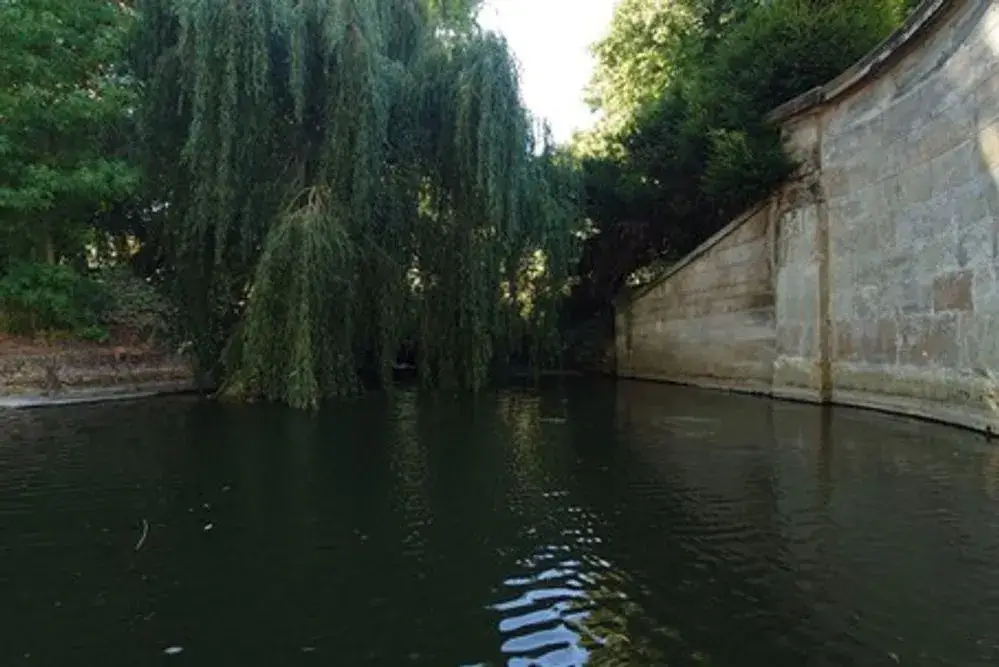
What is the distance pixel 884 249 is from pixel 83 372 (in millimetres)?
13287

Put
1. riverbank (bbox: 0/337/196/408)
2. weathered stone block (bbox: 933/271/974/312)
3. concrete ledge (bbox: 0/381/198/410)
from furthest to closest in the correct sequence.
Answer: riverbank (bbox: 0/337/196/408) < concrete ledge (bbox: 0/381/198/410) < weathered stone block (bbox: 933/271/974/312)

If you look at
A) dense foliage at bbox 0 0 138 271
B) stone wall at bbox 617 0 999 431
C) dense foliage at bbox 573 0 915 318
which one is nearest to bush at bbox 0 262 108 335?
dense foliage at bbox 0 0 138 271

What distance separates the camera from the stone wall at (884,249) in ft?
30.3

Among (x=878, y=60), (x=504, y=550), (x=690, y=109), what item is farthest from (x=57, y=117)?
(x=504, y=550)

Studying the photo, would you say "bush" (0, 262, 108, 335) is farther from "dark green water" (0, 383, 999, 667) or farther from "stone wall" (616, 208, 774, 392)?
"stone wall" (616, 208, 774, 392)

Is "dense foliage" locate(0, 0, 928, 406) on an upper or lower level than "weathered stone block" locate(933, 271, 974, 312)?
upper

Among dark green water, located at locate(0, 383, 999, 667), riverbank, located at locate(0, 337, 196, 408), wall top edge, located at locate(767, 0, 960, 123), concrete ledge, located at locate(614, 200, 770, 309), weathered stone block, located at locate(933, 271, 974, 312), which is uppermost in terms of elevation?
wall top edge, located at locate(767, 0, 960, 123)

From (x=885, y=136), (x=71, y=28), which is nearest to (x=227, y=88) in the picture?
(x=71, y=28)

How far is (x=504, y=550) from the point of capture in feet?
16.7

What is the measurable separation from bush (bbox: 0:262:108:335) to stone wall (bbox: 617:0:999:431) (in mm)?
11590

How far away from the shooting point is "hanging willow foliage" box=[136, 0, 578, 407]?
12641mm

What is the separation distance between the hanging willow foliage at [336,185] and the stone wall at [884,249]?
4083 millimetres

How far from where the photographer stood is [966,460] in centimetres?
762

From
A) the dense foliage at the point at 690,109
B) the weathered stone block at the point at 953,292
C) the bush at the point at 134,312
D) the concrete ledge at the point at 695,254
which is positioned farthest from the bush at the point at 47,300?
the weathered stone block at the point at 953,292
